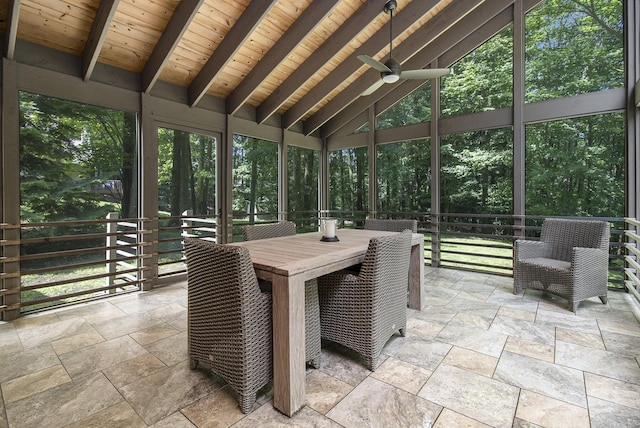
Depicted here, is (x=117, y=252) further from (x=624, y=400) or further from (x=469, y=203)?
(x=469, y=203)

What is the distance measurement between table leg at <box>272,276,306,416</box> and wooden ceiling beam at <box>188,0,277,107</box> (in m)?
2.80

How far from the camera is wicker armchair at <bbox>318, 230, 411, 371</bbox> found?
6.51 ft

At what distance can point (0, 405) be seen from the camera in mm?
1679

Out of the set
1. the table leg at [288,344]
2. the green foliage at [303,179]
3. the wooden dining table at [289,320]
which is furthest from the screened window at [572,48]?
the table leg at [288,344]

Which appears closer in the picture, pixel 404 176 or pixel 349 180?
pixel 404 176

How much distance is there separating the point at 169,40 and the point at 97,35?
0.63m

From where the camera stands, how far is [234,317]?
64.1 inches

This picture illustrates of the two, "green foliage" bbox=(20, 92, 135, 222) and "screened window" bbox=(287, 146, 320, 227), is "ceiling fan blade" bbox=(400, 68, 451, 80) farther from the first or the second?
"green foliage" bbox=(20, 92, 135, 222)

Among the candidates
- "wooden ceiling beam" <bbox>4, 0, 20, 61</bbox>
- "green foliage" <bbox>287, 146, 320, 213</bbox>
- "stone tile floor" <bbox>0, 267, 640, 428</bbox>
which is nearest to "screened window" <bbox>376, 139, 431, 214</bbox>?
"green foliage" <bbox>287, 146, 320, 213</bbox>

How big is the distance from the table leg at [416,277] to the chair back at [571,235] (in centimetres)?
185

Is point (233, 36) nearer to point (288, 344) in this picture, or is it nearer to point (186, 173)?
point (186, 173)

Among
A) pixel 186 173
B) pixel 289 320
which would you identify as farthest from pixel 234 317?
pixel 186 173

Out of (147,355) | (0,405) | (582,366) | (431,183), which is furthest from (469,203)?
(0,405)

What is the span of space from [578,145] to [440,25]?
7.83 feet
